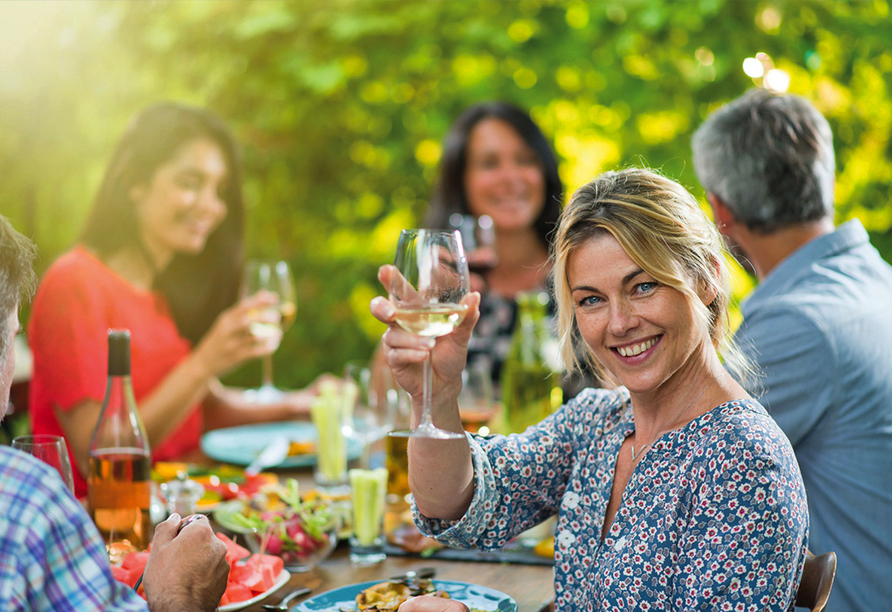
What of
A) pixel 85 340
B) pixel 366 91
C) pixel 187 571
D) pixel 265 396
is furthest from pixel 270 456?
pixel 366 91

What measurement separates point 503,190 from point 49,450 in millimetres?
2318

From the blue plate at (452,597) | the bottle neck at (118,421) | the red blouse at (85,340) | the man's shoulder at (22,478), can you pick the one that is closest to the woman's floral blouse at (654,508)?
the blue plate at (452,597)

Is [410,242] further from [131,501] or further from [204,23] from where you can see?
[204,23]

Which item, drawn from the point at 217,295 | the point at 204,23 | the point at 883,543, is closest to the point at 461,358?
the point at 883,543

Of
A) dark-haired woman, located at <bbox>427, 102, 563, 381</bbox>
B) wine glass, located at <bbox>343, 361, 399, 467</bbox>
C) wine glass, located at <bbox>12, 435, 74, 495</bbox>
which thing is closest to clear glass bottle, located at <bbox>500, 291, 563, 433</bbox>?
wine glass, located at <bbox>343, 361, 399, 467</bbox>

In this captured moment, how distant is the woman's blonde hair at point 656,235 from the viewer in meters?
1.47

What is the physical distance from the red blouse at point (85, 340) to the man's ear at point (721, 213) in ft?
5.83

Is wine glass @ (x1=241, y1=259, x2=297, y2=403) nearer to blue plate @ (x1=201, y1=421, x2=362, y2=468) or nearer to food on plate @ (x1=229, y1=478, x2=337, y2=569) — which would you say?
blue plate @ (x1=201, y1=421, x2=362, y2=468)

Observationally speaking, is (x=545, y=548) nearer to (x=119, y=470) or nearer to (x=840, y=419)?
(x=840, y=419)

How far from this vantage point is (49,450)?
4.57 ft

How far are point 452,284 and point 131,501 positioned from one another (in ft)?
2.87

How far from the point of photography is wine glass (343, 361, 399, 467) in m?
2.23

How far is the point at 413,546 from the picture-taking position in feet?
5.93

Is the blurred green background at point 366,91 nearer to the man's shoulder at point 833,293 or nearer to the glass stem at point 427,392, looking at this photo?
the man's shoulder at point 833,293
